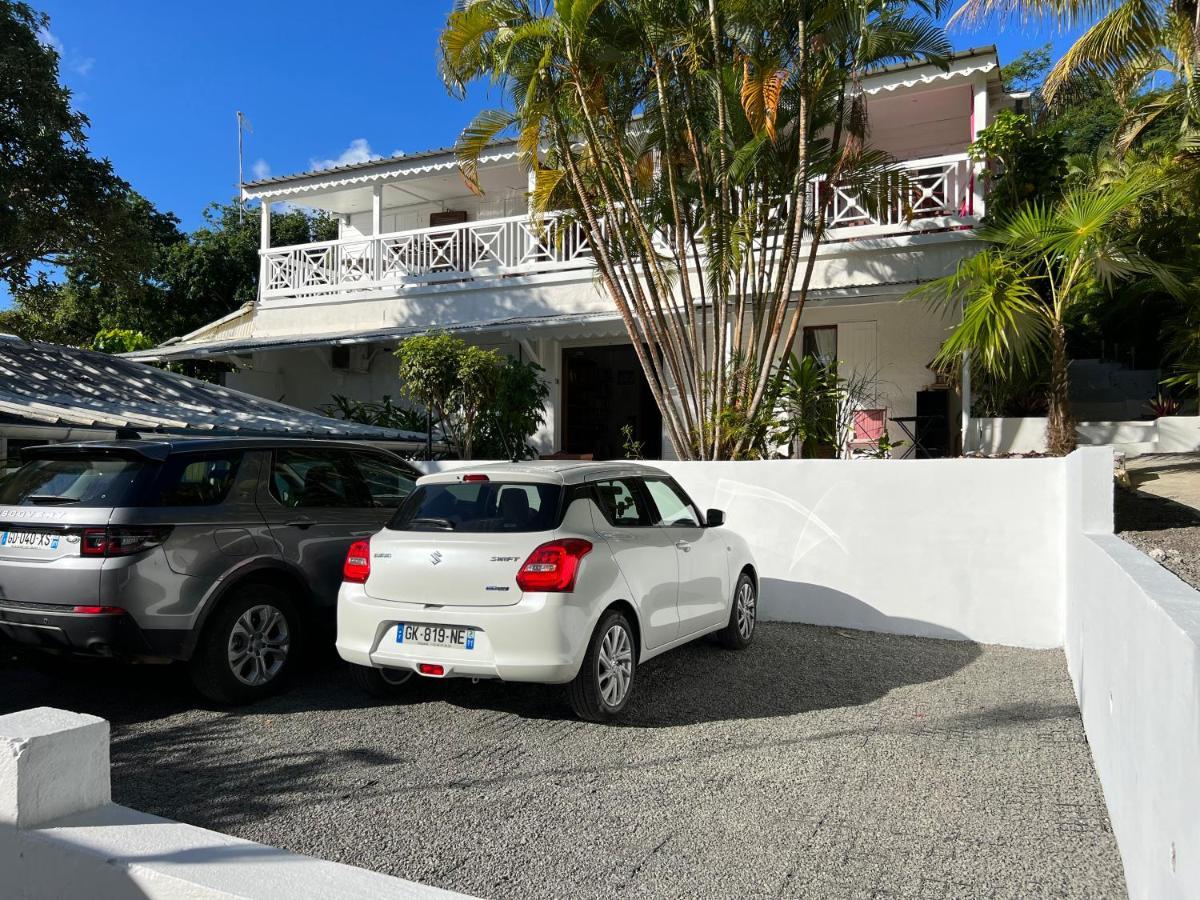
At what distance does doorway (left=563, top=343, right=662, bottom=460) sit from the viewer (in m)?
16.0

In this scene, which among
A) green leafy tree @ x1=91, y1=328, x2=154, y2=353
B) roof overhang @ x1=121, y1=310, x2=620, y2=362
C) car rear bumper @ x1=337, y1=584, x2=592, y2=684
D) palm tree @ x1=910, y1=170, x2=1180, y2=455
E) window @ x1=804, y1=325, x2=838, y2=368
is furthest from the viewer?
green leafy tree @ x1=91, y1=328, x2=154, y2=353

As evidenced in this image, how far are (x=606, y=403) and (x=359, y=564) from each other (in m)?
11.8

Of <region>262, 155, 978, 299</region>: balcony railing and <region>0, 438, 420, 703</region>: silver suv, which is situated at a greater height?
<region>262, 155, 978, 299</region>: balcony railing

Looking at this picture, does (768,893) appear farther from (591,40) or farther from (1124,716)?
(591,40)

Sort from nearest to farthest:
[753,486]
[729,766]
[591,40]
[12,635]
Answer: [729,766] → [12,635] → [753,486] → [591,40]

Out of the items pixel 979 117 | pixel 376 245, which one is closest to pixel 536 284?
pixel 376 245

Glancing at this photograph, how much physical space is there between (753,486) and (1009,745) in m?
3.85

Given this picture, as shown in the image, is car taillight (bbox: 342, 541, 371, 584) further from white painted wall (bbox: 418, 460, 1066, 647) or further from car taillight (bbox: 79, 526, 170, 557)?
white painted wall (bbox: 418, 460, 1066, 647)

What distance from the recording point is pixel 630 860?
3.38m

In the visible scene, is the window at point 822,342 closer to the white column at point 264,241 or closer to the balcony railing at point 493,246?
the balcony railing at point 493,246

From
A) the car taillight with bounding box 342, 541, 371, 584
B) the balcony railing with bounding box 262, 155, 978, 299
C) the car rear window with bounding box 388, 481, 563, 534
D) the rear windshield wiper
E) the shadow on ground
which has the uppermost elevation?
the balcony railing with bounding box 262, 155, 978, 299

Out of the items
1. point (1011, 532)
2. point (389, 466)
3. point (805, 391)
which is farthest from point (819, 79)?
point (389, 466)

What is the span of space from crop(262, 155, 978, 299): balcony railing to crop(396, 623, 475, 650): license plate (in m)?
7.16

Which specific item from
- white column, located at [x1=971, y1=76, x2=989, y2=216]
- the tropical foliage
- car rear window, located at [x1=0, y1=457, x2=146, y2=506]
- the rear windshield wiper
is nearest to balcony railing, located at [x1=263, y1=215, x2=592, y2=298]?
the tropical foliage
